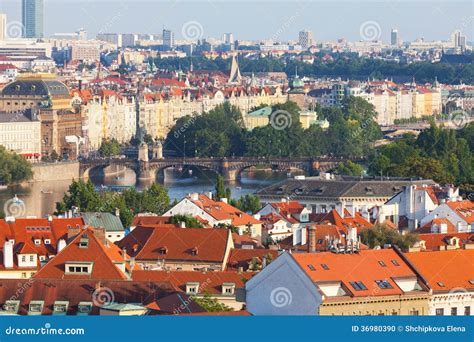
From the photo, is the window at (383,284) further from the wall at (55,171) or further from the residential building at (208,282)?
the wall at (55,171)

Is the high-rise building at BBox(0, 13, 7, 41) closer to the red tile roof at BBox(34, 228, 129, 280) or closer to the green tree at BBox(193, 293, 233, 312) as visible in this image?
the red tile roof at BBox(34, 228, 129, 280)

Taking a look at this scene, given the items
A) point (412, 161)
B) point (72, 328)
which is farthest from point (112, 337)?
point (412, 161)

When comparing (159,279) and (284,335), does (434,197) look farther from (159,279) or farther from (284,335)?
(284,335)

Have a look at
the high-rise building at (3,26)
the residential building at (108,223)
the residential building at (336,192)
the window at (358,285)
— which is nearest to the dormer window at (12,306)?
the window at (358,285)

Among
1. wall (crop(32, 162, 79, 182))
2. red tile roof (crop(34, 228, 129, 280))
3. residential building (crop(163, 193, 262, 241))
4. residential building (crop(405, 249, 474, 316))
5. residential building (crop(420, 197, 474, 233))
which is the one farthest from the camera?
wall (crop(32, 162, 79, 182))

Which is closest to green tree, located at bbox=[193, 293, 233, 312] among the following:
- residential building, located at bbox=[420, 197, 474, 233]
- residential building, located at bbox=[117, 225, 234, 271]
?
residential building, located at bbox=[117, 225, 234, 271]

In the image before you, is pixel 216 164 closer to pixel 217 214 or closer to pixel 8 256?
pixel 217 214

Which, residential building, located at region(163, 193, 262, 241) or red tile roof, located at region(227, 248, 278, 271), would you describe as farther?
residential building, located at region(163, 193, 262, 241)
